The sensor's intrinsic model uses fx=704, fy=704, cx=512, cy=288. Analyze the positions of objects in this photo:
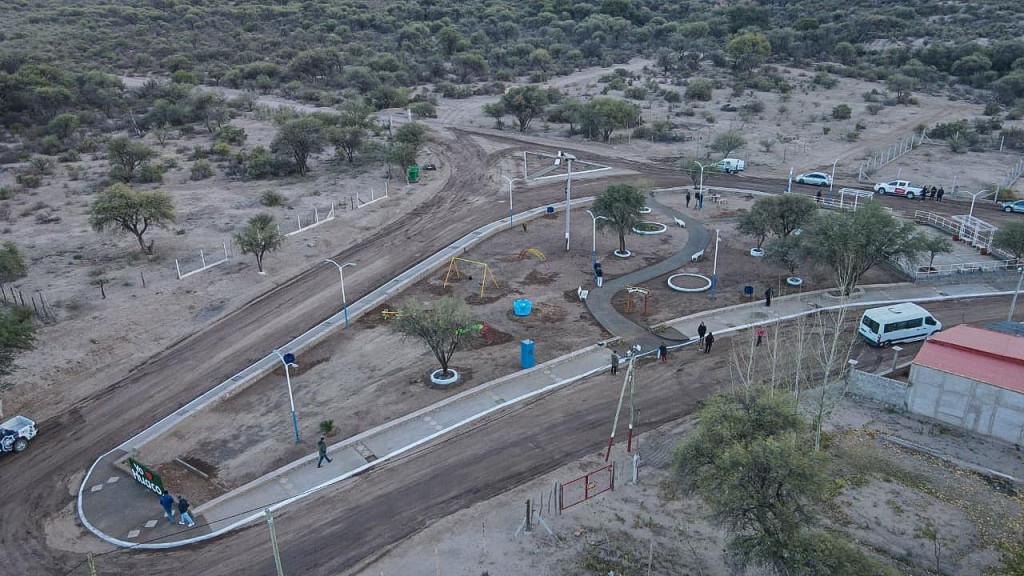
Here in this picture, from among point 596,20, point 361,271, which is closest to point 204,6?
point 596,20

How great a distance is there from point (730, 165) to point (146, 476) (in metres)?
53.6

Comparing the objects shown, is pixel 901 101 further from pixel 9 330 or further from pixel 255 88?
pixel 9 330

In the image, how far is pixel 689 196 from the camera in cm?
5481

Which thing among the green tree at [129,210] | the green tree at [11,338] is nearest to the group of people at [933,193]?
the green tree at [129,210]

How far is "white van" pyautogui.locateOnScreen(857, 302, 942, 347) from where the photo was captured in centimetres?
3362

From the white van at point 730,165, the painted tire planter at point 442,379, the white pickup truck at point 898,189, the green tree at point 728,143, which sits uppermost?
the green tree at point 728,143

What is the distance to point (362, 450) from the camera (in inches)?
1064

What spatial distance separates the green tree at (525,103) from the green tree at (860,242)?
47.8m

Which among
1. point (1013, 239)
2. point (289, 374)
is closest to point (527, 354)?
point (289, 374)

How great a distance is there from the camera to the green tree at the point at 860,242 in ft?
120

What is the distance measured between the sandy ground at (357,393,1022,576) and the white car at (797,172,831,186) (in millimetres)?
36494

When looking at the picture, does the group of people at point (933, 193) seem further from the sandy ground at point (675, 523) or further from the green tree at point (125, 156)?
the green tree at point (125, 156)

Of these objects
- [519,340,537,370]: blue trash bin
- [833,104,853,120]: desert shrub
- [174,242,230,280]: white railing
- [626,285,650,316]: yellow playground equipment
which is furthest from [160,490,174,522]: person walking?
[833,104,853,120]: desert shrub

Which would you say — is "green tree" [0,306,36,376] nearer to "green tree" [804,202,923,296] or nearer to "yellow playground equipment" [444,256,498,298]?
"yellow playground equipment" [444,256,498,298]
